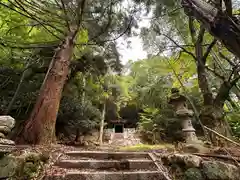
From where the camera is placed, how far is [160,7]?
434cm

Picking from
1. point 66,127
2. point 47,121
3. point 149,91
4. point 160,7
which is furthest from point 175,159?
point 149,91

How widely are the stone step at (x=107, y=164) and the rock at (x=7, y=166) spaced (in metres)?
0.67

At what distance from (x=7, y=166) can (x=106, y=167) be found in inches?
52.5

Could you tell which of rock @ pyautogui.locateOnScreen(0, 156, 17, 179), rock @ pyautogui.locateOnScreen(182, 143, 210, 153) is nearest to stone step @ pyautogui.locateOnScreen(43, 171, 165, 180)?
rock @ pyautogui.locateOnScreen(0, 156, 17, 179)

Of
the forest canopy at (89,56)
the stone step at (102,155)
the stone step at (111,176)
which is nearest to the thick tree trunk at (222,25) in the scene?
the forest canopy at (89,56)

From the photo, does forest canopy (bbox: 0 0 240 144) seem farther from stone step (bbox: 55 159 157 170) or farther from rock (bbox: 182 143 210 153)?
stone step (bbox: 55 159 157 170)

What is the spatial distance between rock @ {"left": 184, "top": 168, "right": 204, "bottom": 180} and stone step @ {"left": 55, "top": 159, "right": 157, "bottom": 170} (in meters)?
0.53

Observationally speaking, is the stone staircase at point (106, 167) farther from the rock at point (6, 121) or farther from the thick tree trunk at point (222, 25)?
the thick tree trunk at point (222, 25)

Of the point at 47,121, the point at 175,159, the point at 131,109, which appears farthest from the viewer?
the point at 131,109

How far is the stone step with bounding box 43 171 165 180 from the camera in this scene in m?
2.08

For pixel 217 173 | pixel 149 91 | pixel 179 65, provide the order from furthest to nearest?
pixel 149 91 < pixel 179 65 < pixel 217 173

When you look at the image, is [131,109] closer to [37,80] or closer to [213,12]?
[37,80]

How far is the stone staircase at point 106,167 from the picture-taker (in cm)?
213

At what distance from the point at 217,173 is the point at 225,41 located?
5.22ft
